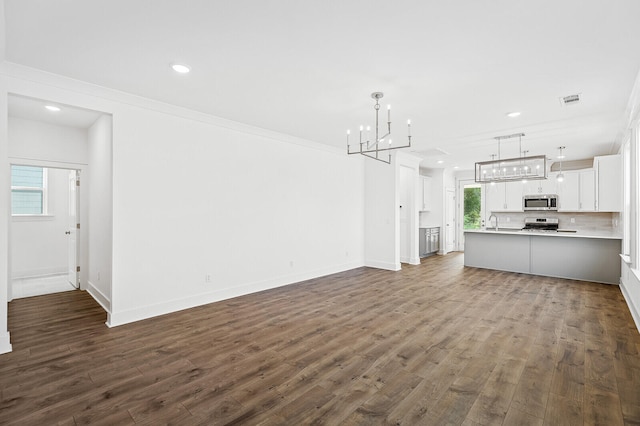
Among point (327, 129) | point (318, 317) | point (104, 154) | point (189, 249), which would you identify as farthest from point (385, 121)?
point (104, 154)

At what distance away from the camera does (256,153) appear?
5227 mm

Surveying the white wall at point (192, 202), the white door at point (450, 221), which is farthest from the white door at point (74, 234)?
the white door at point (450, 221)

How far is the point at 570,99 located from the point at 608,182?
4388 millimetres

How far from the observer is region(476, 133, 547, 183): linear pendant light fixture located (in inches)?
214

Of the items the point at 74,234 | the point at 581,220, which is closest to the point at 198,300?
the point at 74,234

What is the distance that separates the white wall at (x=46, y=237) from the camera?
589cm

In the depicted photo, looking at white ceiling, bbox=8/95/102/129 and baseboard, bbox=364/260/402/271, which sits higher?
white ceiling, bbox=8/95/102/129

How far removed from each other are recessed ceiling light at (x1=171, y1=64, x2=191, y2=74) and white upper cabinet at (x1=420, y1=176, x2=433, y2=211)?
792 centimetres

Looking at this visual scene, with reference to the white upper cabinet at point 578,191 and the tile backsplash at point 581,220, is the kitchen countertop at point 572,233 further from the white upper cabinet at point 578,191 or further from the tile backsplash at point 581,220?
the white upper cabinet at point 578,191

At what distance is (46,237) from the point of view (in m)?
6.15

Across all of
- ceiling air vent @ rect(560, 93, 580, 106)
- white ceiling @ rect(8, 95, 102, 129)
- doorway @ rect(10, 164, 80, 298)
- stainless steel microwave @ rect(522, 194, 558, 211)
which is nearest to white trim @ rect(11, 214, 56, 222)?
doorway @ rect(10, 164, 80, 298)

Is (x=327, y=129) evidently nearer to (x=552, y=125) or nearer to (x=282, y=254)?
(x=282, y=254)

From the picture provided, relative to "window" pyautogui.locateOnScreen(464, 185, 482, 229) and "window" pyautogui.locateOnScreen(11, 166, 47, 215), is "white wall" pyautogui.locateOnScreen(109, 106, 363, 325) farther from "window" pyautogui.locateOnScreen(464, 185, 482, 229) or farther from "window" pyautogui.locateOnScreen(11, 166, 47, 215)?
"window" pyautogui.locateOnScreen(464, 185, 482, 229)

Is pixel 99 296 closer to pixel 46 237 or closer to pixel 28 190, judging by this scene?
A: pixel 46 237
